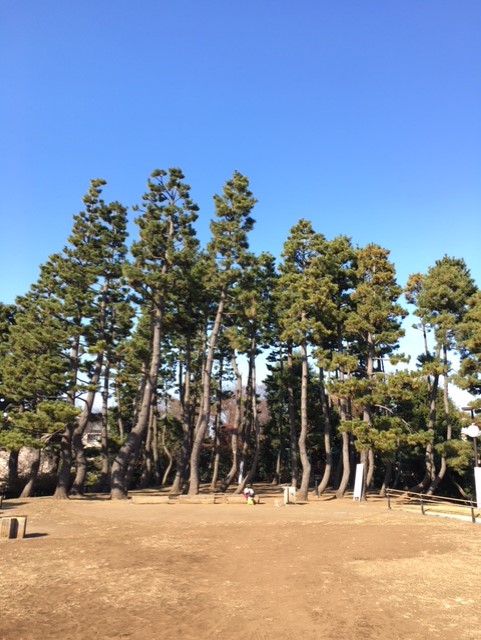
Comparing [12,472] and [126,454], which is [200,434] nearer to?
[126,454]

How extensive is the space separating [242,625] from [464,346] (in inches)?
902

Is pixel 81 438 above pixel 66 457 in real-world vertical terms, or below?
above

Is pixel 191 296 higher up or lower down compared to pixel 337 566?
higher up

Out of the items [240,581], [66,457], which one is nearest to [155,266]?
[66,457]

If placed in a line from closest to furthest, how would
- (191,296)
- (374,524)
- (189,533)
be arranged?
(189,533) → (374,524) → (191,296)

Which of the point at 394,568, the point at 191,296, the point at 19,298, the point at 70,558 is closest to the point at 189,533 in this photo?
the point at 70,558

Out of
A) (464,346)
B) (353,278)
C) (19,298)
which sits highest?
(353,278)

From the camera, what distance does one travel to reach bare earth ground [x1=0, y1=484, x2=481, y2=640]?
6102mm

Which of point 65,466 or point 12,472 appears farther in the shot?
point 12,472

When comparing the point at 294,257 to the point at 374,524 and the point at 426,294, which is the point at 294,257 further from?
the point at 374,524

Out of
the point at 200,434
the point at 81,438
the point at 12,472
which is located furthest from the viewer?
the point at 12,472

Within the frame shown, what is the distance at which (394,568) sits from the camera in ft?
30.4

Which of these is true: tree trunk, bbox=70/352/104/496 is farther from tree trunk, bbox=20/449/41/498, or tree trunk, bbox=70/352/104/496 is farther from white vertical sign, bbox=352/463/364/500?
white vertical sign, bbox=352/463/364/500

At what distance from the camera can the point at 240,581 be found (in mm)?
8336
